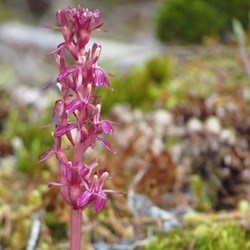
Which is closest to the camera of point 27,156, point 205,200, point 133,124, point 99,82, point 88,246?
point 99,82

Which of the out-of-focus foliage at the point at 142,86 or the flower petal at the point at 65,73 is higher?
the flower petal at the point at 65,73

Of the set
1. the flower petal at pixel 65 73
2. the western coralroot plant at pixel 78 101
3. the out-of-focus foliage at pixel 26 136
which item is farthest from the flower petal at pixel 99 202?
Answer: the out-of-focus foliage at pixel 26 136

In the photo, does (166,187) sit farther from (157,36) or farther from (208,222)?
(157,36)

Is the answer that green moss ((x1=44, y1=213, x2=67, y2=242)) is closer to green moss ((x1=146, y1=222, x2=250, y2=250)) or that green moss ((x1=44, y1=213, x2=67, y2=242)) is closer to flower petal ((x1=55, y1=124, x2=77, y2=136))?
green moss ((x1=146, y1=222, x2=250, y2=250))

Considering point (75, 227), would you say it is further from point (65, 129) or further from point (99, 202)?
point (65, 129)

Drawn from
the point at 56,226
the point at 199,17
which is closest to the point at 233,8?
the point at 199,17

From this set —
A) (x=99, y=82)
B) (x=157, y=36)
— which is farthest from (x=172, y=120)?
(x=157, y=36)

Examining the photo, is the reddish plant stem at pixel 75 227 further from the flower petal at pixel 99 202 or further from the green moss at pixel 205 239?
the green moss at pixel 205 239
